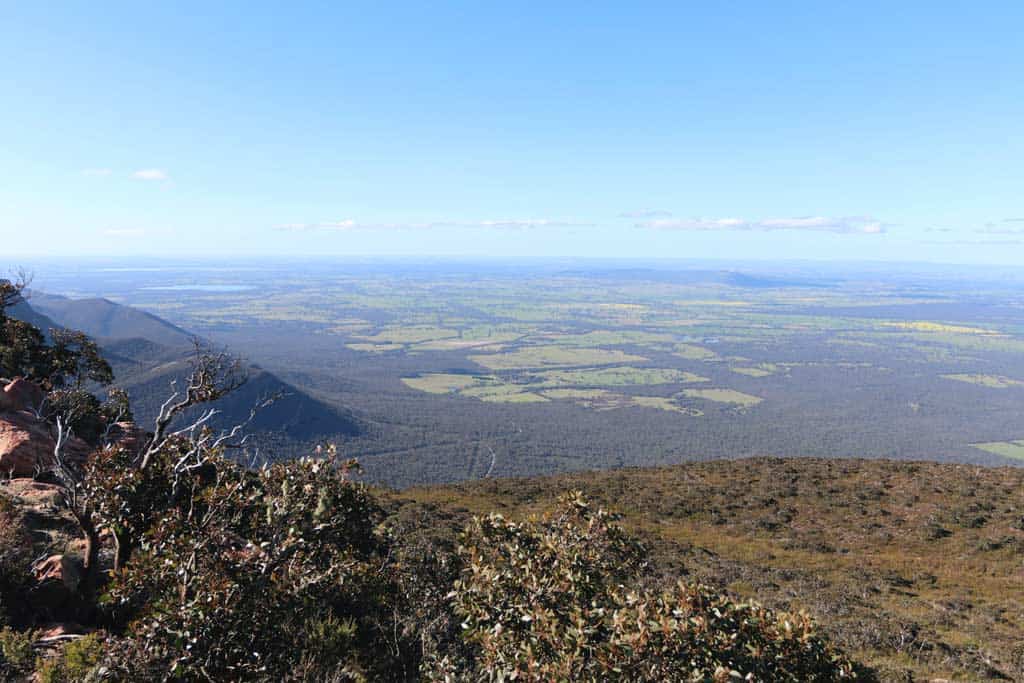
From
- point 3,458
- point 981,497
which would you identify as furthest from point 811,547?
point 3,458

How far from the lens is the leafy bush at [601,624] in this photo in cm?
683

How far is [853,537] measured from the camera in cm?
2820

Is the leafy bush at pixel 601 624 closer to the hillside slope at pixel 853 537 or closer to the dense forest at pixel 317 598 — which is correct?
the dense forest at pixel 317 598

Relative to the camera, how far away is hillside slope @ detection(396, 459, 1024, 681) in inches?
629

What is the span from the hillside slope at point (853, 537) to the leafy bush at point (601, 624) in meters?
8.15

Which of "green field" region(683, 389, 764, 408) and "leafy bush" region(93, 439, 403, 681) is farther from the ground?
"leafy bush" region(93, 439, 403, 681)

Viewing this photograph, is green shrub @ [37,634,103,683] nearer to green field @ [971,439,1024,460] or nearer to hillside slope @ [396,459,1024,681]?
hillside slope @ [396,459,1024,681]

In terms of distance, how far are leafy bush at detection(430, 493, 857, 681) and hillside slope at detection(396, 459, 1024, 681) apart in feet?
26.7

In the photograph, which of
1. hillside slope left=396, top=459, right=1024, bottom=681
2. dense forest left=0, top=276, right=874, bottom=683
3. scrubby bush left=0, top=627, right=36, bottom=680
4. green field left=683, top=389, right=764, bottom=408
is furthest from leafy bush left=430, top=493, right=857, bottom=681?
green field left=683, top=389, right=764, bottom=408

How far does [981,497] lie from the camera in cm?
3106

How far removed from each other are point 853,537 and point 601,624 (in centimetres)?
2734

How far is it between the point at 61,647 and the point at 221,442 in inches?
172

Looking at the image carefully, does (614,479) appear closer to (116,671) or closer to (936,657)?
(936,657)

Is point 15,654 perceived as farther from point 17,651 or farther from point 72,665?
point 72,665
